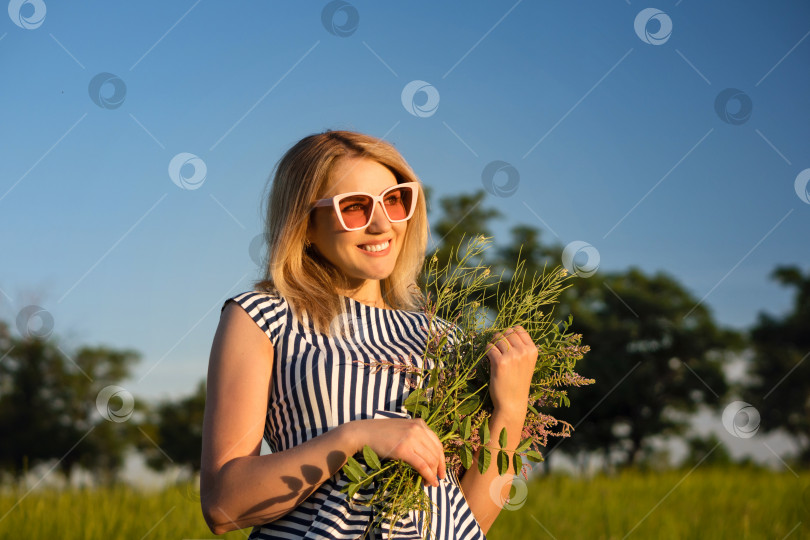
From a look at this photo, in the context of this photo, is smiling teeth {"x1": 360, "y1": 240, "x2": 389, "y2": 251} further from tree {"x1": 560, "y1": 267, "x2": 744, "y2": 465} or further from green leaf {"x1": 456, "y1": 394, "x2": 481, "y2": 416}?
tree {"x1": 560, "y1": 267, "x2": 744, "y2": 465}

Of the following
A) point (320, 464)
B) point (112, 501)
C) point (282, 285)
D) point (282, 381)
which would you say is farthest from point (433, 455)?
point (112, 501)

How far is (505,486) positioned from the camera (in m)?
2.21

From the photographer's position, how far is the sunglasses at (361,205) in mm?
2281

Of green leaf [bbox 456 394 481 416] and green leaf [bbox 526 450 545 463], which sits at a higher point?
green leaf [bbox 526 450 545 463]

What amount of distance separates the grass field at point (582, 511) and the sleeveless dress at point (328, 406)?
119 inches

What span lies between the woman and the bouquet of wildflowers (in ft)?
0.19

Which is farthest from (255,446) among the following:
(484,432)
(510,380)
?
(510,380)

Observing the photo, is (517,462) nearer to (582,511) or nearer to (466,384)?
(466,384)

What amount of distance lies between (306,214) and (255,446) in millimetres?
763

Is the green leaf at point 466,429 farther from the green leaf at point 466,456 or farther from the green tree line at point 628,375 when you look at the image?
the green tree line at point 628,375

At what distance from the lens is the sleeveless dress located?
6.36ft

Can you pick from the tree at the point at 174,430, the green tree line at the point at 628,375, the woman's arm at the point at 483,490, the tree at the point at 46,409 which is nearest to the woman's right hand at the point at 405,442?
the woman's arm at the point at 483,490

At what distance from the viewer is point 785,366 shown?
78.1 feet

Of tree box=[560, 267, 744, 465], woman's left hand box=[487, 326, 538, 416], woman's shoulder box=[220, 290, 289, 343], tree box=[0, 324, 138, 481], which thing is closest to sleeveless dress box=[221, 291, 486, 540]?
woman's shoulder box=[220, 290, 289, 343]
